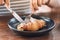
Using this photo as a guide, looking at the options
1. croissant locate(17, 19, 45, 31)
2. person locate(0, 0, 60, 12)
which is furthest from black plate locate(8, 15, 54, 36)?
person locate(0, 0, 60, 12)

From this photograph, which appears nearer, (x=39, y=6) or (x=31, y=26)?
(x=31, y=26)

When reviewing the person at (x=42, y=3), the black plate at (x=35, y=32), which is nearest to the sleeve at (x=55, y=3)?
the person at (x=42, y=3)

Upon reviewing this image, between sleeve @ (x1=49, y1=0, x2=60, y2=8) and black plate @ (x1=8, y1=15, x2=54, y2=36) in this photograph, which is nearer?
black plate @ (x1=8, y1=15, x2=54, y2=36)

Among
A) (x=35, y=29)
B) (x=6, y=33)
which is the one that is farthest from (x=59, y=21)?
(x=6, y=33)

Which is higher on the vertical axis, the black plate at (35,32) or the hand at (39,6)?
the hand at (39,6)

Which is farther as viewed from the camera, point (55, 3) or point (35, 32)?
point (55, 3)

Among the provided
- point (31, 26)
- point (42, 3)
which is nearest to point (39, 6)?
point (42, 3)

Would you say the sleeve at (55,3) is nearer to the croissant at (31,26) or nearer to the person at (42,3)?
the person at (42,3)

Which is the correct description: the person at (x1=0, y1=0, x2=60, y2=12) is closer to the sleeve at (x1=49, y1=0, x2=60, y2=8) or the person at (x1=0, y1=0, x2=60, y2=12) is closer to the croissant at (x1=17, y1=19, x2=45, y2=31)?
the sleeve at (x1=49, y1=0, x2=60, y2=8)

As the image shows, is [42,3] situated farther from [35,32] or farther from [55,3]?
[35,32]

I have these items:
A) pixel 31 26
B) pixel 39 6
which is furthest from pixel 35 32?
pixel 39 6

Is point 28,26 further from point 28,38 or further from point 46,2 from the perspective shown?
point 46,2
